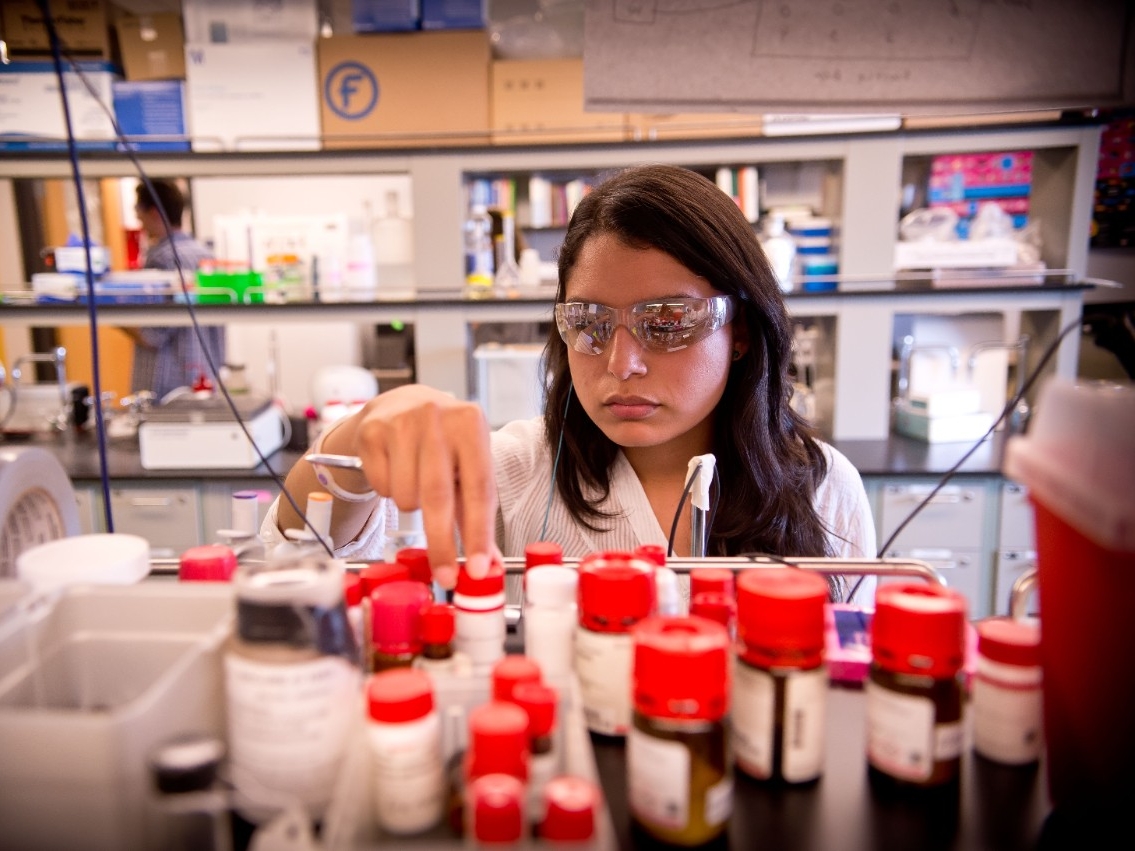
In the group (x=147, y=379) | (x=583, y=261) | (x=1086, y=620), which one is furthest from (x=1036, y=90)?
(x=147, y=379)

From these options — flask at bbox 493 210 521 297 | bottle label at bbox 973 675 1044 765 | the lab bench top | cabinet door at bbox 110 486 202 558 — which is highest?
flask at bbox 493 210 521 297

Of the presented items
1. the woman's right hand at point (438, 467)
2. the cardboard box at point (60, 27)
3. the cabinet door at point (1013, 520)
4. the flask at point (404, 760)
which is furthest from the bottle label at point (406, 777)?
the cardboard box at point (60, 27)

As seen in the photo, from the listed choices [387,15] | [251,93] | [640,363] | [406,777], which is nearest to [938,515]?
[640,363]

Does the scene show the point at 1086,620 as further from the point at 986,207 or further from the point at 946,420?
the point at 986,207

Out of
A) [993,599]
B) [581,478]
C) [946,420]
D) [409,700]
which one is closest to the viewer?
[409,700]

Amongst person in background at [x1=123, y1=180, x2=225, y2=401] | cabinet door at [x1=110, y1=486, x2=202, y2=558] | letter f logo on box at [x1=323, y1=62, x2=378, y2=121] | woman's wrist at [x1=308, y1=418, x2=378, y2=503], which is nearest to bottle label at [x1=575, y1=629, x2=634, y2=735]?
woman's wrist at [x1=308, y1=418, x2=378, y2=503]

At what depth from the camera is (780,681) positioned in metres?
0.54

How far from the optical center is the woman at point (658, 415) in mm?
1210

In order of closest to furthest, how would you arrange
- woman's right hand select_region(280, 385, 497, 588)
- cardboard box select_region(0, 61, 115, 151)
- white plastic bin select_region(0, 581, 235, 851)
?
white plastic bin select_region(0, 581, 235, 851) → woman's right hand select_region(280, 385, 497, 588) → cardboard box select_region(0, 61, 115, 151)

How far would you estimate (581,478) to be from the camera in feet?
4.63

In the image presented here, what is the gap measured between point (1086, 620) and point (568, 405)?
103 centimetres

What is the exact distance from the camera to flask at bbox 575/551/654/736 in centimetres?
59

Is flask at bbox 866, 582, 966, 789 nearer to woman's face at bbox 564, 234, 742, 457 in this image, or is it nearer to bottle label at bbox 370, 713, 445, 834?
bottle label at bbox 370, 713, 445, 834

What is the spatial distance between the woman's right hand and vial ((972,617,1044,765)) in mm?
433
